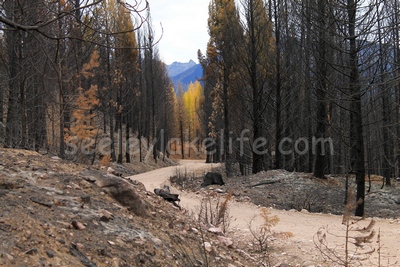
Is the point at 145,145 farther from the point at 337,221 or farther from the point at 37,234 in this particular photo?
the point at 37,234

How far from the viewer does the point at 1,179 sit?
3.00 meters

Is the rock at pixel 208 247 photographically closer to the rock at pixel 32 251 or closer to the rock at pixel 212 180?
the rock at pixel 32 251

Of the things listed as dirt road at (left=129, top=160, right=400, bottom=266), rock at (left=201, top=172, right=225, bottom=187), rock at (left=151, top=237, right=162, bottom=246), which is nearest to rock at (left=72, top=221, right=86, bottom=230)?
rock at (left=151, top=237, right=162, bottom=246)

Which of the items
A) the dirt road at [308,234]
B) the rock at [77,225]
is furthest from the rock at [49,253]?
the dirt road at [308,234]

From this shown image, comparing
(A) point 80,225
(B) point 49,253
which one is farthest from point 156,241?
(B) point 49,253

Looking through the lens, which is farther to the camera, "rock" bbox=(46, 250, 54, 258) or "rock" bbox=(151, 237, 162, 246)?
"rock" bbox=(151, 237, 162, 246)

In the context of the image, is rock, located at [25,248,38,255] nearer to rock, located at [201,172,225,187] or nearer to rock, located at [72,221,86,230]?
rock, located at [72,221,86,230]

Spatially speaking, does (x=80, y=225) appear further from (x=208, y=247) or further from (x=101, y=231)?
(x=208, y=247)

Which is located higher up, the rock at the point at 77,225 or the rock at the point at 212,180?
the rock at the point at 77,225

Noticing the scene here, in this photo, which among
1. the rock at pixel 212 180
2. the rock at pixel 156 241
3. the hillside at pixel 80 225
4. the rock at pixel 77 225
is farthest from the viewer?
the rock at pixel 212 180

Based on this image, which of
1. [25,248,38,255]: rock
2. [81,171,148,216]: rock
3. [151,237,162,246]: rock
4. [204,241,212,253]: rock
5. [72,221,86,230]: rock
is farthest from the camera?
[81,171,148,216]: rock

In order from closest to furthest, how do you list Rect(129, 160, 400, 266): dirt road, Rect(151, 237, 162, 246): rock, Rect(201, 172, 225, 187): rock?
Rect(151, 237, 162, 246): rock
Rect(129, 160, 400, 266): dirt road
Rect(201, 172, 225, 187): rock

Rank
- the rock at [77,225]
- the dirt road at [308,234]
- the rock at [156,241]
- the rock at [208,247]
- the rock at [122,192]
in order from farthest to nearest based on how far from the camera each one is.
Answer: the dirt road at [308,234]
the rock at [122,192]
the rock at [208,247]
the rock at [156,241]
the rock at [77,225]

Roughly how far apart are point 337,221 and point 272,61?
908 centimetres
